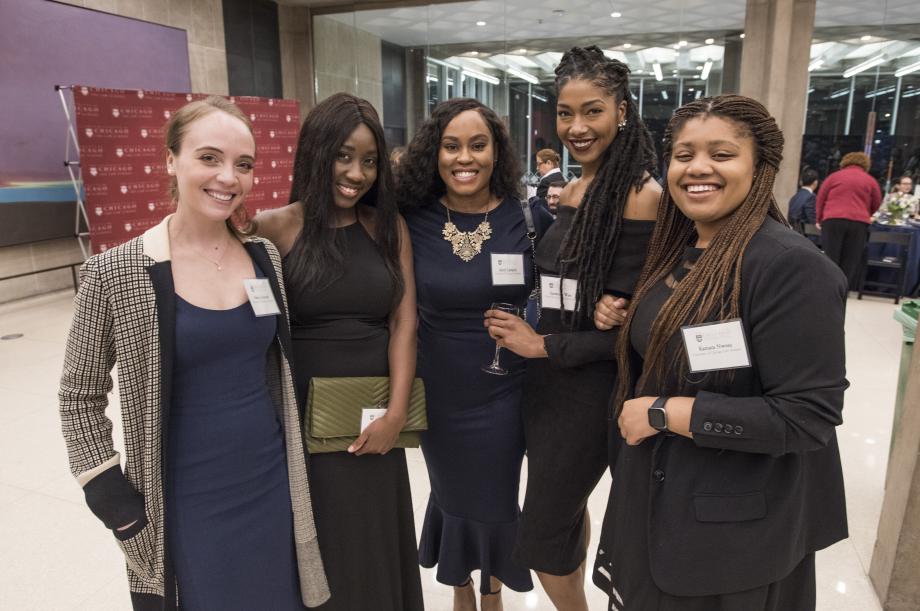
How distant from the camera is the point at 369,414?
1.64 m

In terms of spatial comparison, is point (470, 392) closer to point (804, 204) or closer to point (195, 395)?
point (195, 395)

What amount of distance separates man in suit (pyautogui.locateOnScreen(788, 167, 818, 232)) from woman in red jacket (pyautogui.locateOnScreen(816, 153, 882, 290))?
1.01 meters

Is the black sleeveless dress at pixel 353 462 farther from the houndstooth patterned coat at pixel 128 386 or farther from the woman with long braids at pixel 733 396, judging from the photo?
the woman with long braids at pixel 733 396

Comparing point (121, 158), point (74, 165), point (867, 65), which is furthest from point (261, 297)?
point (867, 65)

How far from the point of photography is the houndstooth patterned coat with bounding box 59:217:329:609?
123cm

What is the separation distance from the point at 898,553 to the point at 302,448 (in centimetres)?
207

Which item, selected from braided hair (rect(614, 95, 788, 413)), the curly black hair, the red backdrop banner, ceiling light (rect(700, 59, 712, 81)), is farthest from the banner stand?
ceiling light (rect(700, 59, 712, 81))

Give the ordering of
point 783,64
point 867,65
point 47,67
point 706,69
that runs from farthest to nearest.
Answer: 1. point 706,69
2. point 867,65
3. point 783,64
4. point 47,67

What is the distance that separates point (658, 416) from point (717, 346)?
0.18 metres

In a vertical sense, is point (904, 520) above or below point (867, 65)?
below

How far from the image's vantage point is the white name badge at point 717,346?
42.7 inches

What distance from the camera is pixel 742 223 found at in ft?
3.77

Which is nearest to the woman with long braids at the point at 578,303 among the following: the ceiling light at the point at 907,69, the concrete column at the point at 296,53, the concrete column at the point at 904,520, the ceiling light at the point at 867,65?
the concrete column at the point at 904,520

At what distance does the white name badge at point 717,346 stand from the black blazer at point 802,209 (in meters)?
8.08
